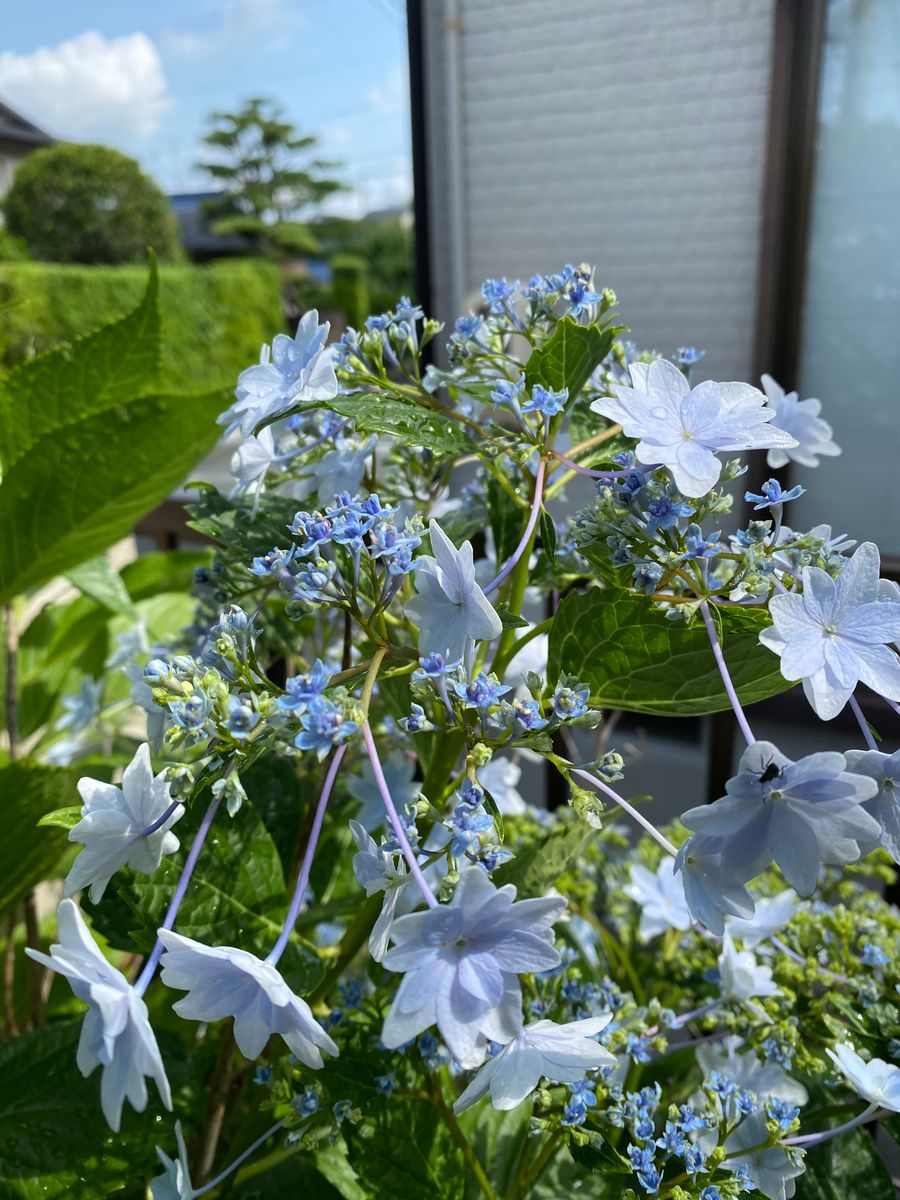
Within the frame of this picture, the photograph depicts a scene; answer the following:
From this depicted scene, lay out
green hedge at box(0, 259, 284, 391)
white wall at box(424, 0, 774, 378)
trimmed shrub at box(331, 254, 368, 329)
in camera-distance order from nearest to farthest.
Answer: white wall at box(424, 0, 774, 378) < green hedge at box(0, 259, 284, 391) < trimmed shrub at box(331, 254, 368, 329)

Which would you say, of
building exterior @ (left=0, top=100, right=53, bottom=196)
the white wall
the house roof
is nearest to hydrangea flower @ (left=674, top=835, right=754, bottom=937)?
the white wall

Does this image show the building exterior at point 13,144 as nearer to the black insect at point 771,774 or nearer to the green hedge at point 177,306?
the green hedge at point 177,306

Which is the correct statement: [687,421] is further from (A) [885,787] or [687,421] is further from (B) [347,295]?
(B) [347,295]

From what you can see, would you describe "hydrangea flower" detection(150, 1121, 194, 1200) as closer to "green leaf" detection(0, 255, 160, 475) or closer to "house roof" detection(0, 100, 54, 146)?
"green leaf" detection(0, 255, 160, 475)

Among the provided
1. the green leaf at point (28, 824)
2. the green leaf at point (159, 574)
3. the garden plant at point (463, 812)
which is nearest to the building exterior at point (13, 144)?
the green leaf at point (159, 574)

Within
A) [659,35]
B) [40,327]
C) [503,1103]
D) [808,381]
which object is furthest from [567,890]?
[40,327]
